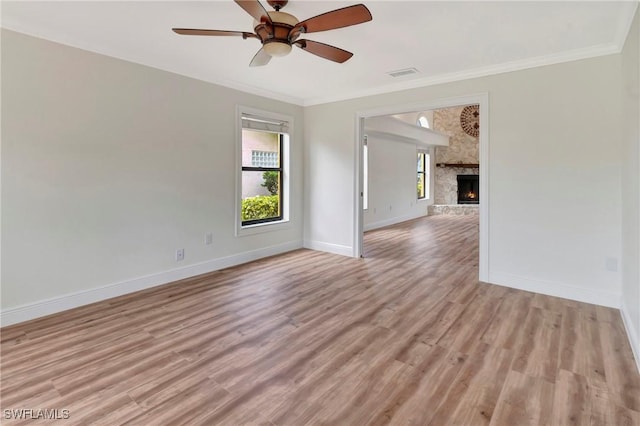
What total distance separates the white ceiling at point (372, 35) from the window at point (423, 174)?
6864mm

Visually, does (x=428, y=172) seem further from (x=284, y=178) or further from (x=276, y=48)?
(x=276, y=48)

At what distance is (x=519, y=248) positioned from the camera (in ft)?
12.0

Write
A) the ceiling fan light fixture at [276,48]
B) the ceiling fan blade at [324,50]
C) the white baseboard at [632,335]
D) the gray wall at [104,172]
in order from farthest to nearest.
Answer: the gray wall at [104,172], the ceiling fan blade at [324,50], the ceiling fan light fixture at [276,48], the white baseboard at [632,335]

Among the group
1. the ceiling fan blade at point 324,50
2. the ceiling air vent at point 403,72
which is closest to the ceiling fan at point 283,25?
the ceiling fan blade at point 324,50

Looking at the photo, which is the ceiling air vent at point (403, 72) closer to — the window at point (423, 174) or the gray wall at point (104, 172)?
the gray wall at point (104, 172)

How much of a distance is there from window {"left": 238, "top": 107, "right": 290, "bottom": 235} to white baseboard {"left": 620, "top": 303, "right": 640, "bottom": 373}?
4.12m

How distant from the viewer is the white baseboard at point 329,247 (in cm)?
525

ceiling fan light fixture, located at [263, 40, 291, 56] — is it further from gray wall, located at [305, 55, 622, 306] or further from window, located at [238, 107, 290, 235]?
gray wall, located at [305, 55, 622, 306]

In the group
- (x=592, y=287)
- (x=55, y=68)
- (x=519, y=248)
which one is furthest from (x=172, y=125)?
(x=592, y=287)

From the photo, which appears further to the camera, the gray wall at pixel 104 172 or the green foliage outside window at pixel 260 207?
the green foliage outside window at pixel 260 207

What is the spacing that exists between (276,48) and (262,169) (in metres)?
2.78

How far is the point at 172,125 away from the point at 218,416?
316 cm

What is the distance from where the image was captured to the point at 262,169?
5.11 m

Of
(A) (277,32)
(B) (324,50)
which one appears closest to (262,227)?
(B) (324,50)
